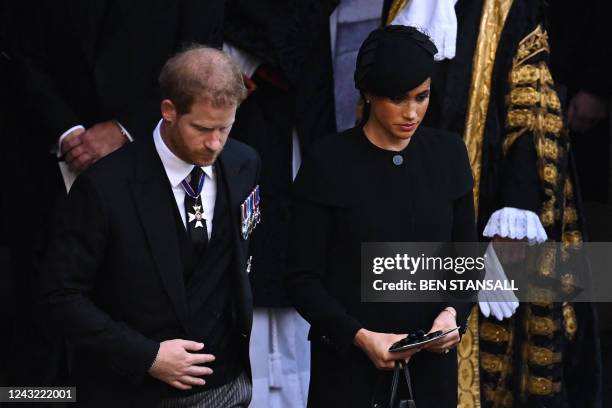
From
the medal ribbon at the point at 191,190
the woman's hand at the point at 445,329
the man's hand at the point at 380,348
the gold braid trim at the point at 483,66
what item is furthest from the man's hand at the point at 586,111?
the medal ribbon at the point at 191,190

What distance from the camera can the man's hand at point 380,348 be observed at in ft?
11.9

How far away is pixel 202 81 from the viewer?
337 cm

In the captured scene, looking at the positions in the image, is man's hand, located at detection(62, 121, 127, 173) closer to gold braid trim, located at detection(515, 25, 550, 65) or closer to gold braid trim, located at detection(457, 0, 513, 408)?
gold braid trim, located at detection(457, 0, 513, 408)

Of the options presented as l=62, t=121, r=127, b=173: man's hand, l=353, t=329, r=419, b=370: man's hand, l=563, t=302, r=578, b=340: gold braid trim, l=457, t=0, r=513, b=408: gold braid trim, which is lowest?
l=353, t=329, r=419, b=370: man's hand

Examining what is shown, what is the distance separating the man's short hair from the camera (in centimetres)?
337

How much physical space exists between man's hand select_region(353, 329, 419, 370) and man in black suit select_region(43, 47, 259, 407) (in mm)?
315

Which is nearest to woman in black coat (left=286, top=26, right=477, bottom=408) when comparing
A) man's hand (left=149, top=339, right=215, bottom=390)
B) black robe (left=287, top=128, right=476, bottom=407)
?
black robe (left=287, top=128, right=476, bottom=407)

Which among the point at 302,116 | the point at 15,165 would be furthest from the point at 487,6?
the point at 15,165

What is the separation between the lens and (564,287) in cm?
495

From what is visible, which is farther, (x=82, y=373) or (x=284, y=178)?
(x=284, y=178)

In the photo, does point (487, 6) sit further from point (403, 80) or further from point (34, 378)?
point (34, 378)

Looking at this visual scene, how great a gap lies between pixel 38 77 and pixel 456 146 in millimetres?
1529

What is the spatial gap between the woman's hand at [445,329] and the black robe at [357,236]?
5 cm

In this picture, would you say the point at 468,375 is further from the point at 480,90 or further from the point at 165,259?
the point at 165,259
